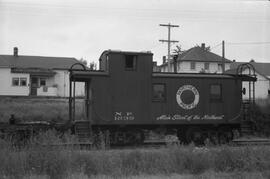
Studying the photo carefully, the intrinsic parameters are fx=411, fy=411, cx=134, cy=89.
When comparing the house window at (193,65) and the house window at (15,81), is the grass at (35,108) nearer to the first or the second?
the house window at (15,81)

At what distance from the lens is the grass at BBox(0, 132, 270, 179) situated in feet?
29.3

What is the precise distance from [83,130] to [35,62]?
3224 cm

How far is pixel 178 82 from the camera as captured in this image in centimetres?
1780

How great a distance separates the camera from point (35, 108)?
83.0 ft

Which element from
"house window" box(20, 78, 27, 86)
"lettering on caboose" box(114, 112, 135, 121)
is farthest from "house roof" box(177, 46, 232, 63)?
"lettering on caboose" box(114, 112, 135, 121)

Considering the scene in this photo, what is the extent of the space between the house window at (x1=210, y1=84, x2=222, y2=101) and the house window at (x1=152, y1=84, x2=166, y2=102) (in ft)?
7.72

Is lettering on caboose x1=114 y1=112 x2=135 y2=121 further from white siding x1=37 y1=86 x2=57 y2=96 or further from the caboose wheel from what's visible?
white siding x1=37 y1=86 x2=57 y2=96

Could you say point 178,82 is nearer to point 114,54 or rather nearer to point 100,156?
point 114,54

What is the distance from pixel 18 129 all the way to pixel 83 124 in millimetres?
2588

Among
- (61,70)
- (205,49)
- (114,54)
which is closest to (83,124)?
(114,54)

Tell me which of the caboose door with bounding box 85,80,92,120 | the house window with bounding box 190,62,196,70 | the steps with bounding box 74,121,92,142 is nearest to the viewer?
the steps with bounding box 74,121,92,142

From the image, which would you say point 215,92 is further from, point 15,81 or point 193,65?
point 193,65

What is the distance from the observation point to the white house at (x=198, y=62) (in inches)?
2554

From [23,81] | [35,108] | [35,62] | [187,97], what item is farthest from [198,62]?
[187,97]
